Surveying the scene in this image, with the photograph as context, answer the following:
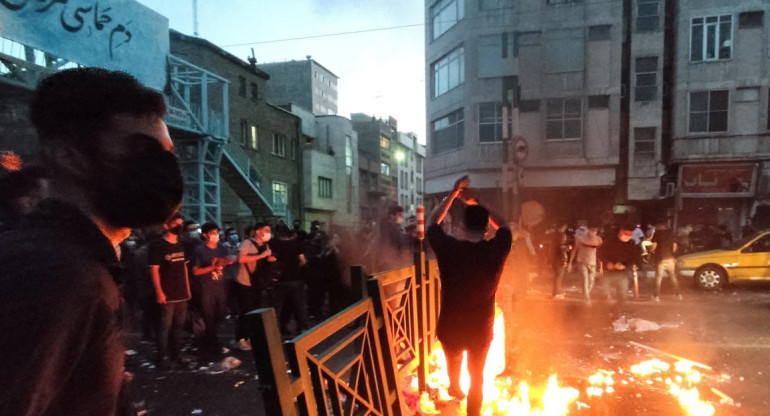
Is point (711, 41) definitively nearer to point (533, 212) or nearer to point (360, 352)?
point (533, 212)

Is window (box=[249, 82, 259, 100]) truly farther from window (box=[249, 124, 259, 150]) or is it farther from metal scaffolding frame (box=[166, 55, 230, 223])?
metal scaffolding frame (box=[166, 55, 230, 223])

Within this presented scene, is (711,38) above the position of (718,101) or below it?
above

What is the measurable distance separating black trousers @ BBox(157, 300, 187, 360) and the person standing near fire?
4.03 m

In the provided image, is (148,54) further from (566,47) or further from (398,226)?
(566,47)

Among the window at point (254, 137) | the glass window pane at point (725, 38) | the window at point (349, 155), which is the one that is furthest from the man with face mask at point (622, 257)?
the window at point (349, 155)

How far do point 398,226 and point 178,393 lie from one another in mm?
4270

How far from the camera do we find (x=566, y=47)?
22594mm

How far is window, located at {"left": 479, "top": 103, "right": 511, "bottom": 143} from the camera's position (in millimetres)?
23078

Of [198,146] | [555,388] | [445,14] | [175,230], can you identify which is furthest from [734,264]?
[198,146]

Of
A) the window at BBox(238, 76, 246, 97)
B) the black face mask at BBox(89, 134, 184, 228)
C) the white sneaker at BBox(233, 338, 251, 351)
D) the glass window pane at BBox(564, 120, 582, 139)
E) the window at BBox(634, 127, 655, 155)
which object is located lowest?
the white sneaker at BBox(233, 338, 251, 351)

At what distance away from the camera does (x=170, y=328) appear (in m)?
5.98

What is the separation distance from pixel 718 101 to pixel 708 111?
704 mm

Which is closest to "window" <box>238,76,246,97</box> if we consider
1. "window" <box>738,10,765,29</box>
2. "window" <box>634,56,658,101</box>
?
"window" <box>634,56,658,101</box>

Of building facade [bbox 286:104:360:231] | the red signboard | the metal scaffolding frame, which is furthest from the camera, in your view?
building facade [bbox 286:104:360:231]
